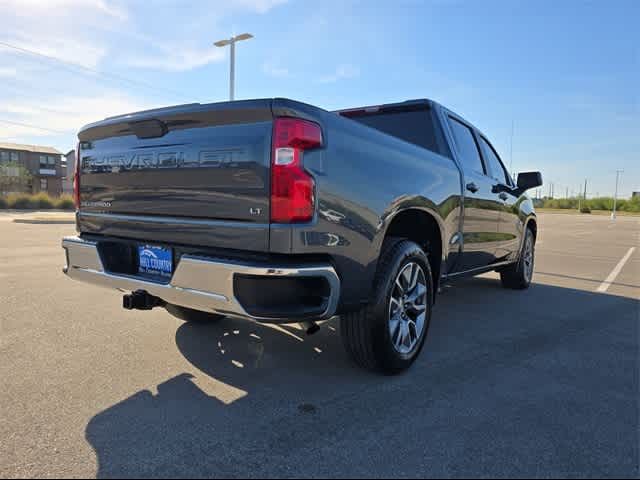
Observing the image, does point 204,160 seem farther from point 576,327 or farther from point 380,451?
point 576,327

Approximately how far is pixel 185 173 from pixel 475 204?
2.74m

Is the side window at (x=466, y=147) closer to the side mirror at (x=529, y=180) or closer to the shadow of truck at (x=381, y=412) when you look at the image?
the side mirror at (x=529, y=180)

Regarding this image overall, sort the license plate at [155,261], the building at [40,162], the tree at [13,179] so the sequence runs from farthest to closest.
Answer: the building at [40,162]
the tree at [13,179]
the license plate at [155,261]

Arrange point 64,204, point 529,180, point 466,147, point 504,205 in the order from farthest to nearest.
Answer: point 64,204
point 529,180
point 504,205
point 466,147

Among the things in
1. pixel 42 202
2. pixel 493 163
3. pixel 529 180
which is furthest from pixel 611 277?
pixel 42 202

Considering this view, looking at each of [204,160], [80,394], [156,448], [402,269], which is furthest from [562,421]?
[80,394]

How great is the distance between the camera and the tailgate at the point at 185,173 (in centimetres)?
238

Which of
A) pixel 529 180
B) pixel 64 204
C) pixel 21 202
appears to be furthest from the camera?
pixel 64 204

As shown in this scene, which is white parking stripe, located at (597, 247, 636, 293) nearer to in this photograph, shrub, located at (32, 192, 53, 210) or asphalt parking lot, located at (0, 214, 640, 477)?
asphalt parking lot, located at (0, 214, 640, 477)

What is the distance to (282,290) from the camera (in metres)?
2.31

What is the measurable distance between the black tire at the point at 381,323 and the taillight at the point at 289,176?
2.61 ft

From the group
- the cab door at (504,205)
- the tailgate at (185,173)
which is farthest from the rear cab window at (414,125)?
the tailgate at (185,173)

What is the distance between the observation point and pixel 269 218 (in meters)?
2.32

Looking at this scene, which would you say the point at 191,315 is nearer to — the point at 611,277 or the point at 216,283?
the point at 216,283
